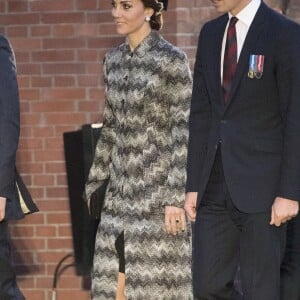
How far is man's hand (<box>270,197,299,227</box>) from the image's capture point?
16.4 ft

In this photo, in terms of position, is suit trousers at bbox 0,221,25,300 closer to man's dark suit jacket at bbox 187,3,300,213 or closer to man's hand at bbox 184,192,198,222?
man's hand at bbox 184,192,198,222

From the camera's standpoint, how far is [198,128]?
5398 mm

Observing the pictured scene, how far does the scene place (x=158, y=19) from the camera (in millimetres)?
5934

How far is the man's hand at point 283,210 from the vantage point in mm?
5008

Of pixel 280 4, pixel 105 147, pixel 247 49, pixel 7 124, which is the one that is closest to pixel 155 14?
pixel 105 147

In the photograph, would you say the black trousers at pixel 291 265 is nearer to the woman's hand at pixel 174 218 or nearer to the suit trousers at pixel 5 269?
the woman's hand at pixel 174 218

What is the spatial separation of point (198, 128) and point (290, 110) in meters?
0.55

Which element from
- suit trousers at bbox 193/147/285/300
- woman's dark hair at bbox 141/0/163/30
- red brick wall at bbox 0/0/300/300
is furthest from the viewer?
red brick wall at bbox 0/0/300/300

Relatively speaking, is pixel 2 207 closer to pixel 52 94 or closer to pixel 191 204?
pixel 191 204

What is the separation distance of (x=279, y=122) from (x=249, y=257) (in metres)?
0.63

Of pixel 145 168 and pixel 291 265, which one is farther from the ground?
pixel 145 168

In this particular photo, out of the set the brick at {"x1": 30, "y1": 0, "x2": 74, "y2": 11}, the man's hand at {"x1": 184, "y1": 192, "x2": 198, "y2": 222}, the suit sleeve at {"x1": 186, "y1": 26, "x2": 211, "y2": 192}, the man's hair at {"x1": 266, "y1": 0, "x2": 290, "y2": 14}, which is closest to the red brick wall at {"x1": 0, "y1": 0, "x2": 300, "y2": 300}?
the brick at {"x1": 30, "y1": 0, "x2": 74, "y2": 11}

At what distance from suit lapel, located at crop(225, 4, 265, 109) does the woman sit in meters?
0.63

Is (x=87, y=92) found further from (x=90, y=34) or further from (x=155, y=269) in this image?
(x=155, y=269)
